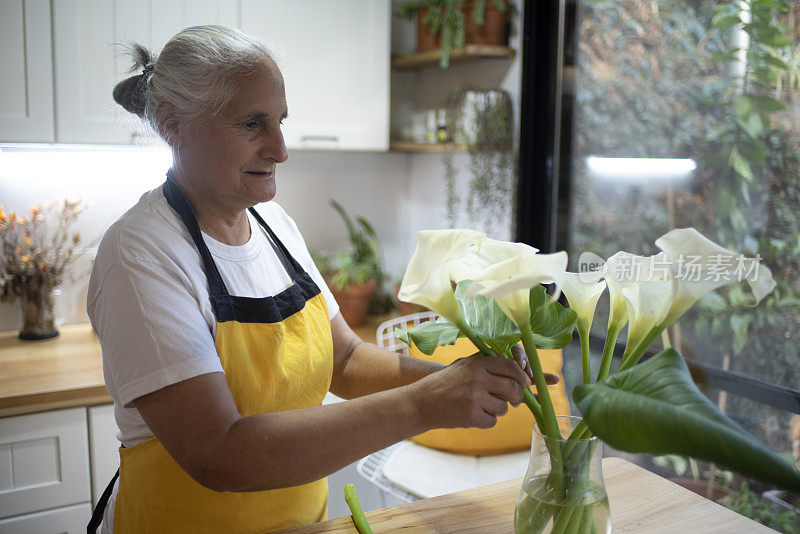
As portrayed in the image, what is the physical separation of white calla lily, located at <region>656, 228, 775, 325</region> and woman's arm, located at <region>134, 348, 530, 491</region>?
236 mm

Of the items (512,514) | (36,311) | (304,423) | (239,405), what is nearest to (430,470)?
(512,514)

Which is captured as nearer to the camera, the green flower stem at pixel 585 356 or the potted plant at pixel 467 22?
the green flower stem at pixel 585 356

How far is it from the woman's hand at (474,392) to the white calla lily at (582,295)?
0.11 meters

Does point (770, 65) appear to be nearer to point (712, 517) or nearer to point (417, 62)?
point (712, 517)

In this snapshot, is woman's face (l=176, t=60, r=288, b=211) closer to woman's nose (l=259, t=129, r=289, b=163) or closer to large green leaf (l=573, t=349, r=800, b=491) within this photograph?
woman's nose (l=259, t=129, r=289, b=163)

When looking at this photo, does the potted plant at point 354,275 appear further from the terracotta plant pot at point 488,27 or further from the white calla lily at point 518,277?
the white calla lily at point 518,277

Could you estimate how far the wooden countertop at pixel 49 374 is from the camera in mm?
1758

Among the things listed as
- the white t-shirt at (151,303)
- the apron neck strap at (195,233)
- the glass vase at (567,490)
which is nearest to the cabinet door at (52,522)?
the white t-shirt at (151,303)

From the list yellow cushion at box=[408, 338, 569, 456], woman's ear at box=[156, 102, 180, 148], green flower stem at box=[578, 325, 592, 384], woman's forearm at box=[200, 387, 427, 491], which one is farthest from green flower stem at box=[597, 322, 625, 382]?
yellow cushion at box=[408, 338, 569, 456]

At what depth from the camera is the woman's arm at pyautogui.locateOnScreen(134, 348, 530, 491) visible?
0.91 metres

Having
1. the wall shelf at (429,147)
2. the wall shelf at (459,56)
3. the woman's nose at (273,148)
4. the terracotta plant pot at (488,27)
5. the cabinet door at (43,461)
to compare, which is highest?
the terracotta plant pot at (488,27)

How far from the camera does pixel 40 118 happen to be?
197 centimetres

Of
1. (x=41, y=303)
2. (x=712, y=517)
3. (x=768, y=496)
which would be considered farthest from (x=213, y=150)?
(x=768, y=496)

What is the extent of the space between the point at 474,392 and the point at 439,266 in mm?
212
